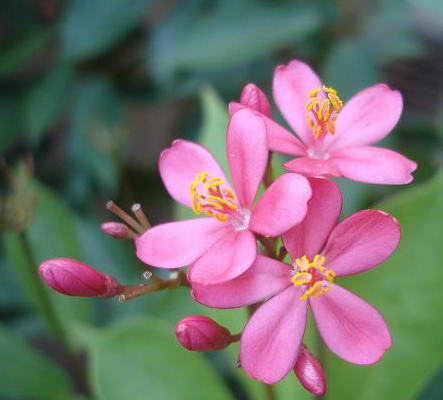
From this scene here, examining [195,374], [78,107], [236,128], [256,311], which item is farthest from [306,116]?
[78,107]

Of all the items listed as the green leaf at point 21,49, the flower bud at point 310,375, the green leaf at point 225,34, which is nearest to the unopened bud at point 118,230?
the flower bud at point 310,375

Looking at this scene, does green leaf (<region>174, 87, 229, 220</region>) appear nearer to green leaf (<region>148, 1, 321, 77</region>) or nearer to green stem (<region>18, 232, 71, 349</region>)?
green stem (<region>18, 232, 71, 349</region>)

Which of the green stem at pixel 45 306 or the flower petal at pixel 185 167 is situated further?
the green stem at pixel 45 306

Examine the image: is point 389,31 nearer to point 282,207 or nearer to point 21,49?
point 21,49

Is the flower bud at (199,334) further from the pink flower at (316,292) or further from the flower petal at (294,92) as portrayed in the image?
the flower petal at (294,92)

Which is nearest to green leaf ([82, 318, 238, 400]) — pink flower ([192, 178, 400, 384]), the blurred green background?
the blurred green background

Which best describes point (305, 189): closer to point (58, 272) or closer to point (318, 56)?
point (58, 272)
